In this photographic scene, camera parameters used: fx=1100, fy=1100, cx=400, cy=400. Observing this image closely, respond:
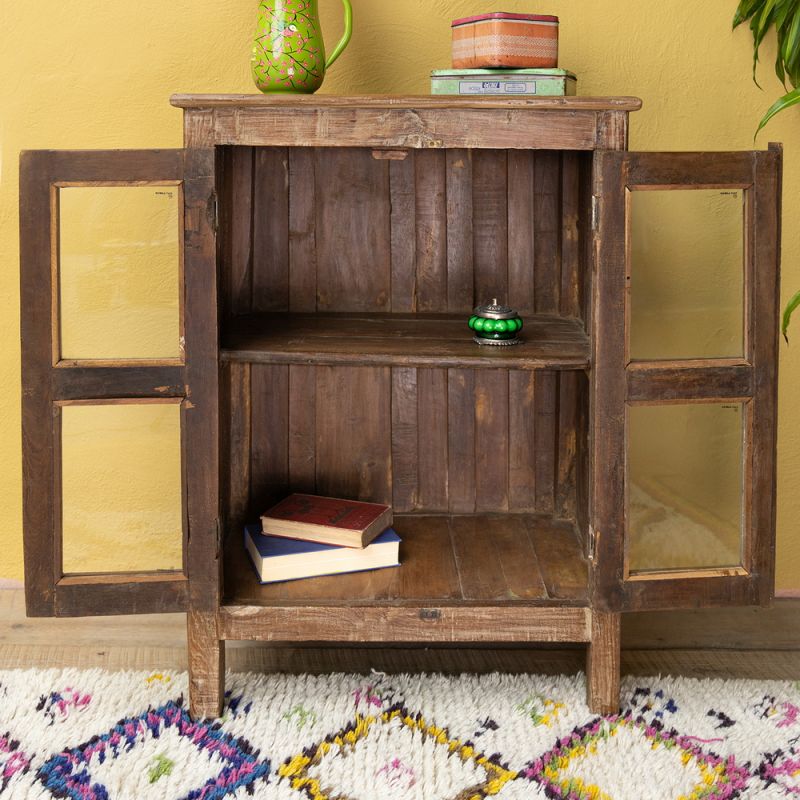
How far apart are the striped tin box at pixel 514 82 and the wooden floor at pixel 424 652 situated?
3.71 feet

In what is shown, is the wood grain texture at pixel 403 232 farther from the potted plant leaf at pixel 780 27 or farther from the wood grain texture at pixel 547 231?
the potted plant leaf at pixel 780 27

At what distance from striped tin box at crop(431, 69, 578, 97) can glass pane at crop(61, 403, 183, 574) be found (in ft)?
2.55

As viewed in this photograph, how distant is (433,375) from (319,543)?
47cm

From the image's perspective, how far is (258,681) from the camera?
2160mm

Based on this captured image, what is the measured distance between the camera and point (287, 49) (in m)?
1.98

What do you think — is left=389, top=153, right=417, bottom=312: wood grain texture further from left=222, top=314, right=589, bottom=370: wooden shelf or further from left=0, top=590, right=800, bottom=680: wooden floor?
left=0, top=590, right=800, bottom=680: wooden floor

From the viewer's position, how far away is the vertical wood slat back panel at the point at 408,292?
7.66ft

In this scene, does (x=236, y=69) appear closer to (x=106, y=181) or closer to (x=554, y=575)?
(x=106, y=181)

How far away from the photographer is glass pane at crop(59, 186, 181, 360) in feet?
6.17

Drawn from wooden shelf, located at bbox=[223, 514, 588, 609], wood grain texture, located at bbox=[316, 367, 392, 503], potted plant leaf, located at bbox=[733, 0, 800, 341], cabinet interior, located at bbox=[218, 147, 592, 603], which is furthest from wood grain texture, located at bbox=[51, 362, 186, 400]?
potted plant leaf, located at bbox=[733, 0, 800, 341]

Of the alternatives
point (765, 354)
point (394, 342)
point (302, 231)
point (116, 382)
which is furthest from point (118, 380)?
point (765, 354)

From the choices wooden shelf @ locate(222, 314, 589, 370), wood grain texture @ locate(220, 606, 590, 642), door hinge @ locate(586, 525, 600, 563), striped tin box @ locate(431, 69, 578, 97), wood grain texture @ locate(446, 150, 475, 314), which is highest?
striped tin box @ locate(431, 69, 578, 97)

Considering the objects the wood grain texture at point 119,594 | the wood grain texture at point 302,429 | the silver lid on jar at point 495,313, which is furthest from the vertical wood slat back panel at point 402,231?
the wood grain texture at point 119,594

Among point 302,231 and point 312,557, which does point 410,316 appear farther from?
point 312,557
